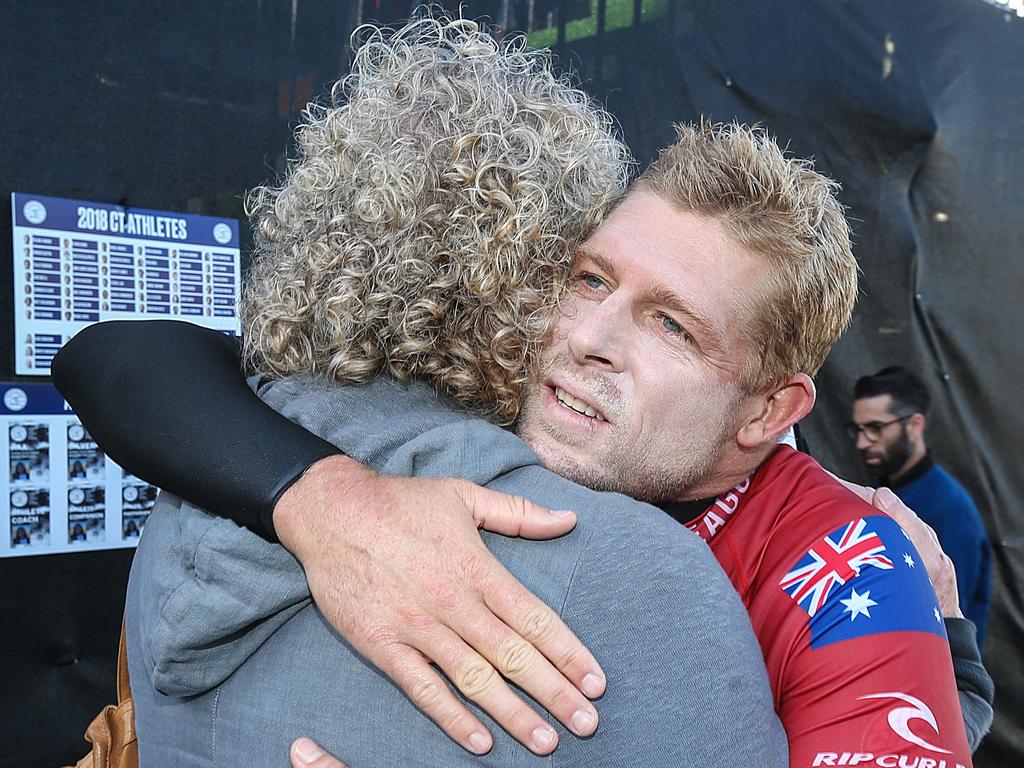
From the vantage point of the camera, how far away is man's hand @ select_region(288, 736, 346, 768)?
0.82 m

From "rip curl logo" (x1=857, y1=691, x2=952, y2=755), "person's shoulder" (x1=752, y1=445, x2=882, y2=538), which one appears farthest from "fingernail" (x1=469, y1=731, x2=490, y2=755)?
"person's shoulder" (x1=752, y1=445, x2=882, y2=538)

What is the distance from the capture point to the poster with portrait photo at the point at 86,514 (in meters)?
2.33

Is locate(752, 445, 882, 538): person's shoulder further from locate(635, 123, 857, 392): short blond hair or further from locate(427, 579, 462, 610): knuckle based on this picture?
locate(427, 579, 462, 610): knuckle

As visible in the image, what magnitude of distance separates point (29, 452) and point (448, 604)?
5.99 ft

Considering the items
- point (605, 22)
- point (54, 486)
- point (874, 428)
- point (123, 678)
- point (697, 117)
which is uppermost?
point (605, 22)

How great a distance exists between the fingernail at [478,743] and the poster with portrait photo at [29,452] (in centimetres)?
186

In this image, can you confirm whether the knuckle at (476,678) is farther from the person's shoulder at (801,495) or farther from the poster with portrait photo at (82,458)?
the poster with portrait photo at (82,458)

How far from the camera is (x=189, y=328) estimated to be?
1.33 metres

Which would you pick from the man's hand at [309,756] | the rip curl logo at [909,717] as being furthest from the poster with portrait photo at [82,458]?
the rip curl logo at [909,717]

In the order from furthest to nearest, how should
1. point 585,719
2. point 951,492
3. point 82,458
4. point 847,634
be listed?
point 951,492 → point 82,458 → point 847,634 → point 585,719

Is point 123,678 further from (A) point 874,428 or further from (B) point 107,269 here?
(A) point 874,428

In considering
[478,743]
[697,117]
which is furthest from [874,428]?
[478,743]

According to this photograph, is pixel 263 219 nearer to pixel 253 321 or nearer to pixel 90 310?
pixel 253 321

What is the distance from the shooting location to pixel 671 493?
152 cm
